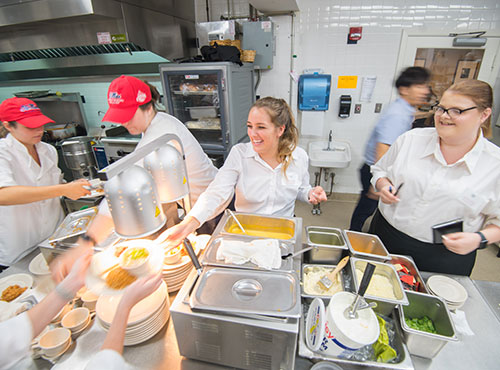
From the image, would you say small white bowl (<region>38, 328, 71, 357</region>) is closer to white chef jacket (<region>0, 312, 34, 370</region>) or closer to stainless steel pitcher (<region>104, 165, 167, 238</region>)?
white chef jacket (<region>0, 312, 34, 370</region>)

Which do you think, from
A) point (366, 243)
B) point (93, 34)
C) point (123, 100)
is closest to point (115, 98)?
point (123, 100)

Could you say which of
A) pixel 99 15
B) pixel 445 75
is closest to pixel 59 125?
pixel 99 15

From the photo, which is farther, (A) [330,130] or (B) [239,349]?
(A) [330,130]

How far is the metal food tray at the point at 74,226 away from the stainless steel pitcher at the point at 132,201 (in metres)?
0.90

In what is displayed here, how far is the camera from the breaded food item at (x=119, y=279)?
1007 millimetres

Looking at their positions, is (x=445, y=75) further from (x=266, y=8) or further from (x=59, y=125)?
(x=59, y=125)

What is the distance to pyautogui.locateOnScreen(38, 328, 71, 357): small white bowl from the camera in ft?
3.26

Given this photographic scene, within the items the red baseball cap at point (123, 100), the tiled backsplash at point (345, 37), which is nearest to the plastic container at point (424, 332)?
the red baseball cap at point (123, 100)

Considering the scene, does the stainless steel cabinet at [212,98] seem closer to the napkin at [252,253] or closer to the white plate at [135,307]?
the napkin at [252,253]

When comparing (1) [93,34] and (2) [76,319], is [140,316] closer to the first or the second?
(2) [76,319]

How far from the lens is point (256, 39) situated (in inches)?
142

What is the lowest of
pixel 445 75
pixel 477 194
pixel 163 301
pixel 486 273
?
pixel 486 273

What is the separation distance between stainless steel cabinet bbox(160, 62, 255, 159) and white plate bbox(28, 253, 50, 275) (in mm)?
2342

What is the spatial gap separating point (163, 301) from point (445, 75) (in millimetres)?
4582
